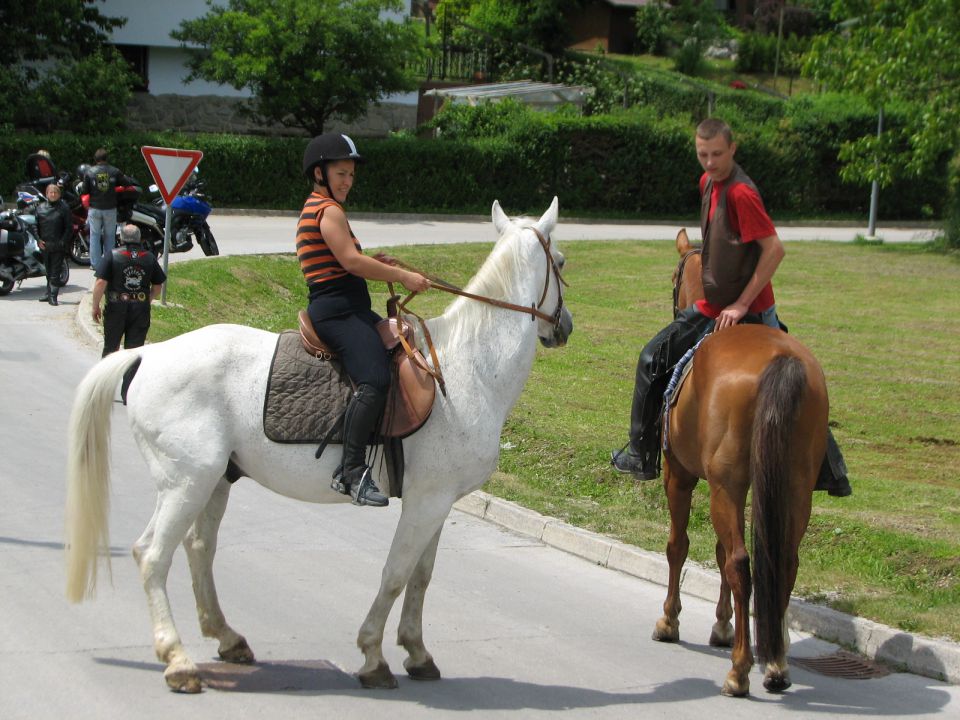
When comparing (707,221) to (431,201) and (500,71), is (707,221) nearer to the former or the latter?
(431,201)

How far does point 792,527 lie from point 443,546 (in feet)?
11.0

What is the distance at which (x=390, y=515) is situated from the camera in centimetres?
973

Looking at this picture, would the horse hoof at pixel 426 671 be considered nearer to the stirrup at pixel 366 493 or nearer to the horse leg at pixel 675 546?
the stirrup at pixel 366 493

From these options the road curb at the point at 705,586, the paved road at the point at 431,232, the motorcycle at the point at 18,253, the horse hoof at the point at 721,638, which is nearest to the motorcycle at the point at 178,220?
the paved road at the point at 431,232

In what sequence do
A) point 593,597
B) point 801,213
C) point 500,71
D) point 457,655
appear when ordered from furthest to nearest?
point 500,71
point 801,213
point 593,597
point 457,655

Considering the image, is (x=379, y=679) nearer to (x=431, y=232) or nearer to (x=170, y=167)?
(x=170, y=167)

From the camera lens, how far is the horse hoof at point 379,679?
20.0 feet

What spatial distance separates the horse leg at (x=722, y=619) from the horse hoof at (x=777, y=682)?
820 mm

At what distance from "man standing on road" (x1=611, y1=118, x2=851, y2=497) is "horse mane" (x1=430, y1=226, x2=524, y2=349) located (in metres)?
1.41

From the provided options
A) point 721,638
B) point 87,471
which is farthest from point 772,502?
point 87,471

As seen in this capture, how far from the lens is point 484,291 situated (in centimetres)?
646

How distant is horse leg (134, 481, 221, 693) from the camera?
585 centimetres

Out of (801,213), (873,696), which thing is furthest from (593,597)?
(801,213)

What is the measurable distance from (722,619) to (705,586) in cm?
97
